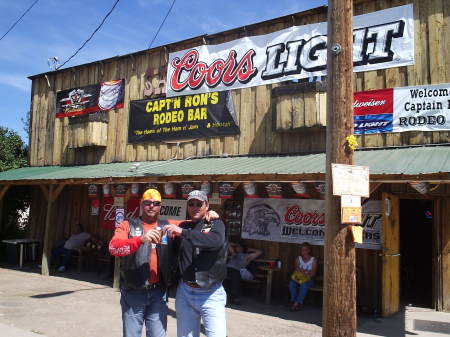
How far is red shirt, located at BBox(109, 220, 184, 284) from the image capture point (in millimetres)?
3670

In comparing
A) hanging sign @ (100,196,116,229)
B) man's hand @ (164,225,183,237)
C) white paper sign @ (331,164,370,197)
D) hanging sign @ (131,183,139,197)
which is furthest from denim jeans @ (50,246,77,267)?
white paper sign @ (331,164,370,197)

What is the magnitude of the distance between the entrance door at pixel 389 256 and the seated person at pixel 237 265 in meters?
2.82

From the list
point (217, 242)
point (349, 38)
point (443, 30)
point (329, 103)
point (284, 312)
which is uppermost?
point (443, 30)

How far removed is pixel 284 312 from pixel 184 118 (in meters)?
5.75

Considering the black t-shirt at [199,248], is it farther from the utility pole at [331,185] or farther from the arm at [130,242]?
the utility pole at [331,185]

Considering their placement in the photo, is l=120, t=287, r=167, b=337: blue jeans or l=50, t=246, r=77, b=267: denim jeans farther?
l=50, t=246, r=77, b=267: denim jeans

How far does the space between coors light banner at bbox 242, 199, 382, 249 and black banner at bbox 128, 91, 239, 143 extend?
205cm

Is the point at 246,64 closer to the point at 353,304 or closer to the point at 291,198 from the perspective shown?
the point at 291,198

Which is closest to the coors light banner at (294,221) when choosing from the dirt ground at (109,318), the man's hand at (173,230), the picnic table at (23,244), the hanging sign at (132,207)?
the dirt ground at (109,318)

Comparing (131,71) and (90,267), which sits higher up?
(131,71)

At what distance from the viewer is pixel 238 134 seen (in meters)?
11.1

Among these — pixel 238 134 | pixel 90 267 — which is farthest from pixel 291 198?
pixel 90 267

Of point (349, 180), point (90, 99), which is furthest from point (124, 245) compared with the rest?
point (90, 99)

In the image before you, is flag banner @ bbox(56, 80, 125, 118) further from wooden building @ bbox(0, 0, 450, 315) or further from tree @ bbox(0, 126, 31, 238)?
tree @ bbox(0, 126, 31, 238)
